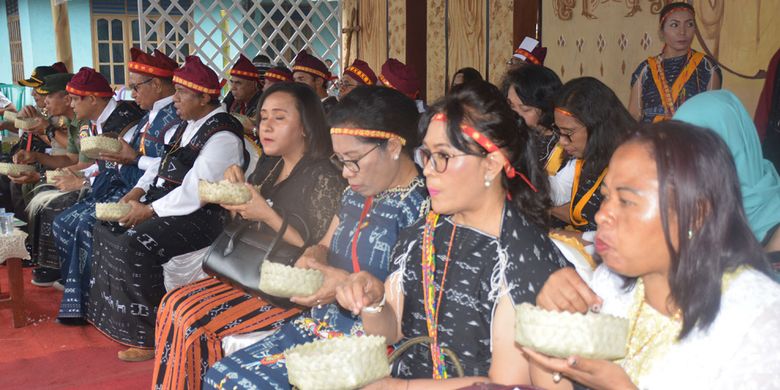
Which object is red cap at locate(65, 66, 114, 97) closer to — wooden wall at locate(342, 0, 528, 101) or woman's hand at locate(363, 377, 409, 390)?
wooden wall at locate(342, 0, 528, 101)

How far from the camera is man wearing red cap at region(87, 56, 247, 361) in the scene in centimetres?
350

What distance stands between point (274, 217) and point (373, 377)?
134cm

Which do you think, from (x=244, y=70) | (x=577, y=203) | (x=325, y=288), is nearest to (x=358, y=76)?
(x=244, y=70)

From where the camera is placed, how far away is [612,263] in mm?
1329

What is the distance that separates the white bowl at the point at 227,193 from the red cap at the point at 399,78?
2.85 meters

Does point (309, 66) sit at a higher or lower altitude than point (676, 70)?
higher

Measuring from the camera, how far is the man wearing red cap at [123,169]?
13.3 ft

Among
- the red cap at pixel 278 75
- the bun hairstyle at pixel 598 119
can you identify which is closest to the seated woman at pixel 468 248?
the bun hairstyle at pixel 598 119

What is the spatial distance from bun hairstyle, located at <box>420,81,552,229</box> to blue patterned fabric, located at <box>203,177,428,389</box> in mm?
482

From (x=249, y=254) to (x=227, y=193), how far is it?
229mm

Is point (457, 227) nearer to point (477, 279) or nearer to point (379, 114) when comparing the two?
point (477, 279)

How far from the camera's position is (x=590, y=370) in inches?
48.5

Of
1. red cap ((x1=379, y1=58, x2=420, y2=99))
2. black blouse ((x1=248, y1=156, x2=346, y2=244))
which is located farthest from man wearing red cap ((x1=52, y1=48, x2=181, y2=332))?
red cap ((x1=379, y1=58, x2=420, y2=99))

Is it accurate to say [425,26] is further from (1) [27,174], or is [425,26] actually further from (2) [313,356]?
(2) [313,356]
